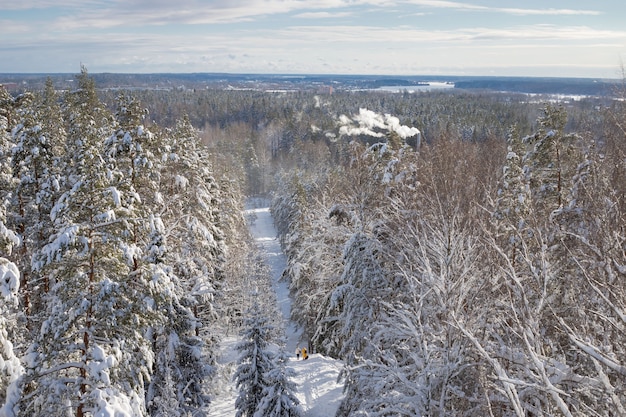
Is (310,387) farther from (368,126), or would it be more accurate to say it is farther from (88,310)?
(368,126)

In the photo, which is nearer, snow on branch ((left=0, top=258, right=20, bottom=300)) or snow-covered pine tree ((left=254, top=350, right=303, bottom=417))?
snow on branch ((left=0, top=258, right=20, bottom=300))

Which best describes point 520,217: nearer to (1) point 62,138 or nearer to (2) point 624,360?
(2) point 624,360

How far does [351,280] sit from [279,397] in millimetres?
4474

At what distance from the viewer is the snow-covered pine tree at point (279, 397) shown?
580 inches

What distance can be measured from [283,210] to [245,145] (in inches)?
1509

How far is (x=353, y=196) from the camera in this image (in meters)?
16.0

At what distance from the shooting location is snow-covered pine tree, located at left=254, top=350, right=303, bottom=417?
1473cm

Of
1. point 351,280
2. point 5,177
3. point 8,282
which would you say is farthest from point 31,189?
point 351,280

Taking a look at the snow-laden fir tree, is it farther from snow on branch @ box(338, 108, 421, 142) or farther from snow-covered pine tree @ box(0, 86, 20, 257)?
snow on branch @ box(338, 108, 421, 142)

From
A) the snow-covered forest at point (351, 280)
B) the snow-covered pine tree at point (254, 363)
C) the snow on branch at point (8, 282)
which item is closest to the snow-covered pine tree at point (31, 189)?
the snow-covered forest at point (351, 280)

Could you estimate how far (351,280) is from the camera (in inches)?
560

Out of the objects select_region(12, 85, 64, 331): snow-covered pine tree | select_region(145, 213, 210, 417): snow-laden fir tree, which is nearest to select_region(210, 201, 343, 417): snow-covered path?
select_region(145, 213, 210, 417): snow-laden fir tree

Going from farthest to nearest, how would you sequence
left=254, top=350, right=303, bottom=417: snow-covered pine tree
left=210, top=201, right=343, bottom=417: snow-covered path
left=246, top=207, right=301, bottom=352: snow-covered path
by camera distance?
left=246, top=207, right=301, bottom=352: snow-covered path → left=210, top=201, right=343, bottom=417: snow-covered path → left=254, top=350, right=303, bottom=417: snow-covered pine tree

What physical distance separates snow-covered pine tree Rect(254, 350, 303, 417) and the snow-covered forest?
6cm
